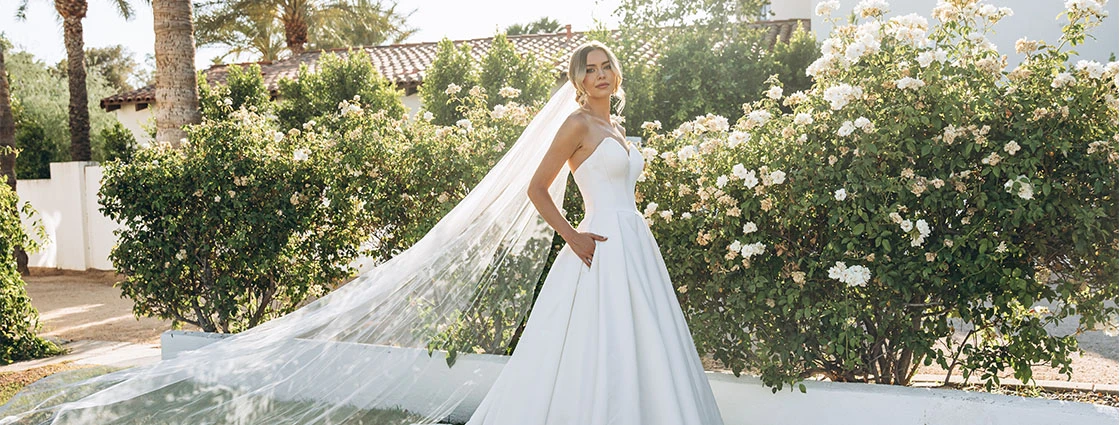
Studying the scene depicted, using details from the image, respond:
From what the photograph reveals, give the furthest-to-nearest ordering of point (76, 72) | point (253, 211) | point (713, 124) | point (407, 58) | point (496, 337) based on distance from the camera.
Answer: point (407, 58), point (76, 72), point (253, 211), point (496, 337), point (713, 124)

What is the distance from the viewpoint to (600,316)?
3.79 m

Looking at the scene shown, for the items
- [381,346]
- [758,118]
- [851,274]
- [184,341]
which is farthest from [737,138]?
[184,341]

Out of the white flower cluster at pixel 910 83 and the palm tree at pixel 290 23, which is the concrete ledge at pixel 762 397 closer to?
the white flower cluster at pixel 910 83

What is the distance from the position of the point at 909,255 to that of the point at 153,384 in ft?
11.9

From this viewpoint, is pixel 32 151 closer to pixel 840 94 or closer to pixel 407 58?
pixel 407 58

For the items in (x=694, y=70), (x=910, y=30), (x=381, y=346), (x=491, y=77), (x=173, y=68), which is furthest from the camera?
(x=491, y=77)

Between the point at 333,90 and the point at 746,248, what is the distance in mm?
13072

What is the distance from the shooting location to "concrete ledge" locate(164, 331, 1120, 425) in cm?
398

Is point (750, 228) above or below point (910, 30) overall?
below

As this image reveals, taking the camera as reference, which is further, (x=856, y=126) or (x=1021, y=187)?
(x=856, y=126)

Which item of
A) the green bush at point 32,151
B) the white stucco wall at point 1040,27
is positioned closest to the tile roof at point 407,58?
the green bush at point 32,151

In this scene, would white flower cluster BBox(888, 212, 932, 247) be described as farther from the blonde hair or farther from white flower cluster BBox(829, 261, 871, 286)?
the blonde hair

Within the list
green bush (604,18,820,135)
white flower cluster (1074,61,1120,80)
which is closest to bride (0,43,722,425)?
white flower cluster (1074,61,1120,80)

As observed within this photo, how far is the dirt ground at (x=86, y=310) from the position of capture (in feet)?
28.6
